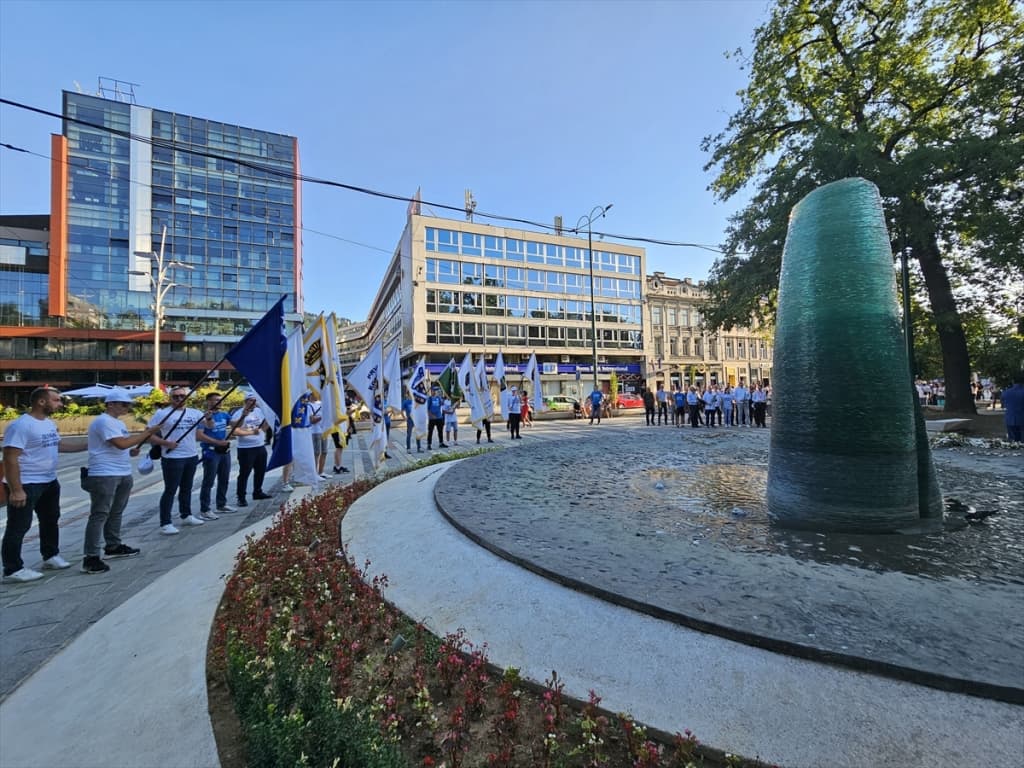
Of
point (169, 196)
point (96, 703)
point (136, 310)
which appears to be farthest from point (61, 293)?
point (96, 703)

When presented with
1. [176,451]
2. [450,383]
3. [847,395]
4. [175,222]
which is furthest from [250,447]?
[175,222]

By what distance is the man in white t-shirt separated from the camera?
6463mm

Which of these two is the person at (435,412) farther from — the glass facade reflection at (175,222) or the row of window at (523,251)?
the glass facade reflection at (175,222)

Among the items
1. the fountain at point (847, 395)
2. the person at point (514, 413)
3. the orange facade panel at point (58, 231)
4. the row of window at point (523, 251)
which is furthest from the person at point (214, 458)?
the orange facade panel at point (58, 231)

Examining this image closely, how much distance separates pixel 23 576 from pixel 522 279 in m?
49.3

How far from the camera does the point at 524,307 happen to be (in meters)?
51.5

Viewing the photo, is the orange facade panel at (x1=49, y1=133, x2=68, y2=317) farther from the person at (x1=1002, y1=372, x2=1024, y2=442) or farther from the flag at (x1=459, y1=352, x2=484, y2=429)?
the person at (x1=1002, y1=372, x2=1024, y2=442)

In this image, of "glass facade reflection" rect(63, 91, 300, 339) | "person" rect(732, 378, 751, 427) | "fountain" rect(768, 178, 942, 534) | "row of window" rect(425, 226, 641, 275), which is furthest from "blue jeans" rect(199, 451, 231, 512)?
"glass facade reflection" rect(63, 91, 300, 339)

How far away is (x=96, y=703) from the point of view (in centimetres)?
263

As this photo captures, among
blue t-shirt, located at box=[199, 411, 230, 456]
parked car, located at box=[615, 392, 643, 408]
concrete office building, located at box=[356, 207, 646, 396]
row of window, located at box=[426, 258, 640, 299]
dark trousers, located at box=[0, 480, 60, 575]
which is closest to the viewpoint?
dark trousers, located at box=[0, 480, 60, 575]

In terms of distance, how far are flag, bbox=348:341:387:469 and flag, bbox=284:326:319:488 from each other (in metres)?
1.72

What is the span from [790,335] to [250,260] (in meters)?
67.1

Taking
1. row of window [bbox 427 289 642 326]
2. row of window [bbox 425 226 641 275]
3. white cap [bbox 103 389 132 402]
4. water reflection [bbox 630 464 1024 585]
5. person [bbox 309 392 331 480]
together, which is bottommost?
water reflection [bbox 630 464 1024 585]

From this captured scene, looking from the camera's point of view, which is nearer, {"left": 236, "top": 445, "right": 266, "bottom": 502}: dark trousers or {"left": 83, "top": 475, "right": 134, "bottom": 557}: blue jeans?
{"left": 83, "top": 475, "right": 134, "bottom": 557}: blue jeans
